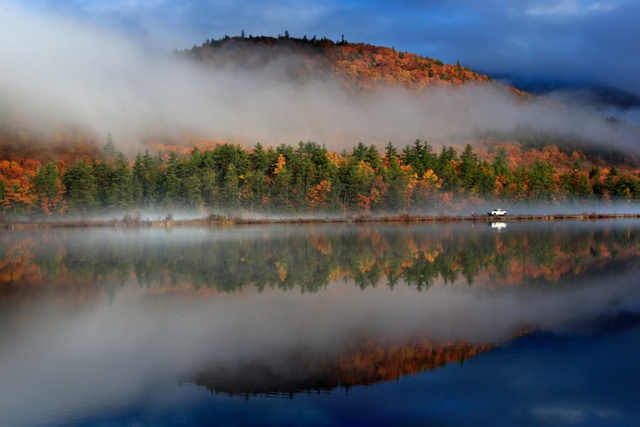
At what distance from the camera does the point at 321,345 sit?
14.5 metres

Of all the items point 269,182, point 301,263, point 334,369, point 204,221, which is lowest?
point 334,369

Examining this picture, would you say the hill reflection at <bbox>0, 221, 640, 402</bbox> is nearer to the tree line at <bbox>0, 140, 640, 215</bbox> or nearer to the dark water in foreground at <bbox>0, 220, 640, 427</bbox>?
the dark water in foreground at <bbox>0, 220, 640, 427</bbox>

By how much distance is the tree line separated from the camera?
278ft

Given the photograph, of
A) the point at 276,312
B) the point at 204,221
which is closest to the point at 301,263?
the point at 276,312

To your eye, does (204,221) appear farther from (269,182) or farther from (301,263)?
(301,263)

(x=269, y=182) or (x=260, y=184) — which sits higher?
(x=269, y=182)

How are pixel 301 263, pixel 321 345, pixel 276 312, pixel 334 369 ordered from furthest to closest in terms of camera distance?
A: pixel 301 263 → pixel 276 312 → pixel 321 345 → pixel 334 369

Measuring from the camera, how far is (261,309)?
19.0 m

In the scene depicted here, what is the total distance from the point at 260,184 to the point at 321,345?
76.3 metres

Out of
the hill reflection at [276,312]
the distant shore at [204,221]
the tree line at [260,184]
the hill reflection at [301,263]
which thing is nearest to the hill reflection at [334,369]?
the hill reflection at [276,312]

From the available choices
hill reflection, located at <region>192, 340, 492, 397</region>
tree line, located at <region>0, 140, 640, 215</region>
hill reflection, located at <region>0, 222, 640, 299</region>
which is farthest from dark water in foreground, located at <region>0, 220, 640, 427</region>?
tree line, located at <region>0, 140, 640, 215</region>

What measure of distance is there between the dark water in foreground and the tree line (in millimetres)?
58599

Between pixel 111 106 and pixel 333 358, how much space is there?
166077mm

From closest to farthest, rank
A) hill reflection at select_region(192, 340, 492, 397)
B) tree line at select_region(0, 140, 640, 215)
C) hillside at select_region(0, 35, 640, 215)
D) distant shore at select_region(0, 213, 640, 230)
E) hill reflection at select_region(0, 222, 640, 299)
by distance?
hill reflection at select_region(192, 340, 492, 397) → hill reflection at select_region(0, 222, 640, 299) → distant shore at select_region(0, 213, 640, 230) → tree line at select_region(0, 140, 640, 215) → hillside at select_region(0, 35, 640, 215)
